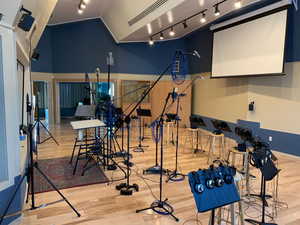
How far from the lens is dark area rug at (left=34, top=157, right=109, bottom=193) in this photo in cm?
334

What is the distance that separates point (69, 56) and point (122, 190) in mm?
7151

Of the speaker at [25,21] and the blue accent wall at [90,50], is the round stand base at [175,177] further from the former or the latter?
the blue accent wall at [90,50]

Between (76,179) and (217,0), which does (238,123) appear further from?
(76,179)

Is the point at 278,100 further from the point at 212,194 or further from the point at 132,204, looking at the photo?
the point at 212,194

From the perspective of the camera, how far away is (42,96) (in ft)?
29.2

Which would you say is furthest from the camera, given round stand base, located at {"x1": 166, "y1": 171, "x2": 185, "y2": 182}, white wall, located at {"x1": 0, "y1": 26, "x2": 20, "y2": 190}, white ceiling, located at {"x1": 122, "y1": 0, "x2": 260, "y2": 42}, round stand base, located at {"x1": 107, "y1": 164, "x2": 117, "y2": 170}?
white ceiling, located at {"x1": 122, "y1": 0, "x2": 260, "y2": 42}

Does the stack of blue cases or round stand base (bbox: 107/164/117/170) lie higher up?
the stack of blue cases

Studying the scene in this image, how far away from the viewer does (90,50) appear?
867 cm

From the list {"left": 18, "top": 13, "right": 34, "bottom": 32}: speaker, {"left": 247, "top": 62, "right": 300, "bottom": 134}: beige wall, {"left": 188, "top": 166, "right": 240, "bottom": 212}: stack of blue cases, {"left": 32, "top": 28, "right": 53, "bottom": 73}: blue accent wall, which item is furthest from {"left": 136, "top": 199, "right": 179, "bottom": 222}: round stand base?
{"left": 32, "top": 28, "right": 53, "bottom": 73}: blue accent wall

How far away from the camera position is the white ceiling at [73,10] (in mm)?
6645

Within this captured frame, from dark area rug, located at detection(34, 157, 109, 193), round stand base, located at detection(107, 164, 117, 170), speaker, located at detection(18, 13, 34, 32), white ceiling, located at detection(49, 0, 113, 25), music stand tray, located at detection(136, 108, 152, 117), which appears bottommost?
dark area rug, located at detection(34, 157, 109, 193)

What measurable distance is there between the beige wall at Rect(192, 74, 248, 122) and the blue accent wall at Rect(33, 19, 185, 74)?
2235 millimetres

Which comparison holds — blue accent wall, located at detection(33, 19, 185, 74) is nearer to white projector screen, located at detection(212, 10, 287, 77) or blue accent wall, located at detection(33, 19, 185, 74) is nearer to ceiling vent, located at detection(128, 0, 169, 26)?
ceiling vent, located at detection(128, 0, 169, 26)

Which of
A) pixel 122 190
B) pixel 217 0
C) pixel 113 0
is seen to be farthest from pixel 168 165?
pixel 113 0
